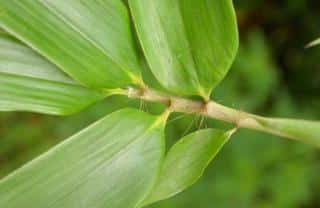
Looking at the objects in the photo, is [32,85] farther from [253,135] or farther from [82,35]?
[253,135]

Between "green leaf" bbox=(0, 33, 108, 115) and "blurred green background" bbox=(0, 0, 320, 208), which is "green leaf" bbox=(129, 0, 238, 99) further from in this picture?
"blurred green background" bbox=(0, 0, 320, 208)

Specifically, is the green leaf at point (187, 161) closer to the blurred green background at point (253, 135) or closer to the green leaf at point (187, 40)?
the green leaf at point (187, 40)

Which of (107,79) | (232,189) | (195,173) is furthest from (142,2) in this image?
(232,189)

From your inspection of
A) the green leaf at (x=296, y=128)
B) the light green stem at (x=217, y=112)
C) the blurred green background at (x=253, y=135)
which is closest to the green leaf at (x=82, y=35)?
the light green stem at (x=217, y=112)

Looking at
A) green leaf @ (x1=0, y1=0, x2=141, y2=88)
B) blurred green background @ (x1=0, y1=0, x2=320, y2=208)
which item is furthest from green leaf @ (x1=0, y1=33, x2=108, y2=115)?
blurred green background @ (x1=0, y1=0, x2=320, y2=208)

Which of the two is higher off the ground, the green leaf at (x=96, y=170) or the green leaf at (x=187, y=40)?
the green leaf at (x=187, y=40)

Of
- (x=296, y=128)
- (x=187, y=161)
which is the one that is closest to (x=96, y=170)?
(x=187, y=161)

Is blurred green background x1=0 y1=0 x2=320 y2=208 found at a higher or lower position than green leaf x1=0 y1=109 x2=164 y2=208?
lower
